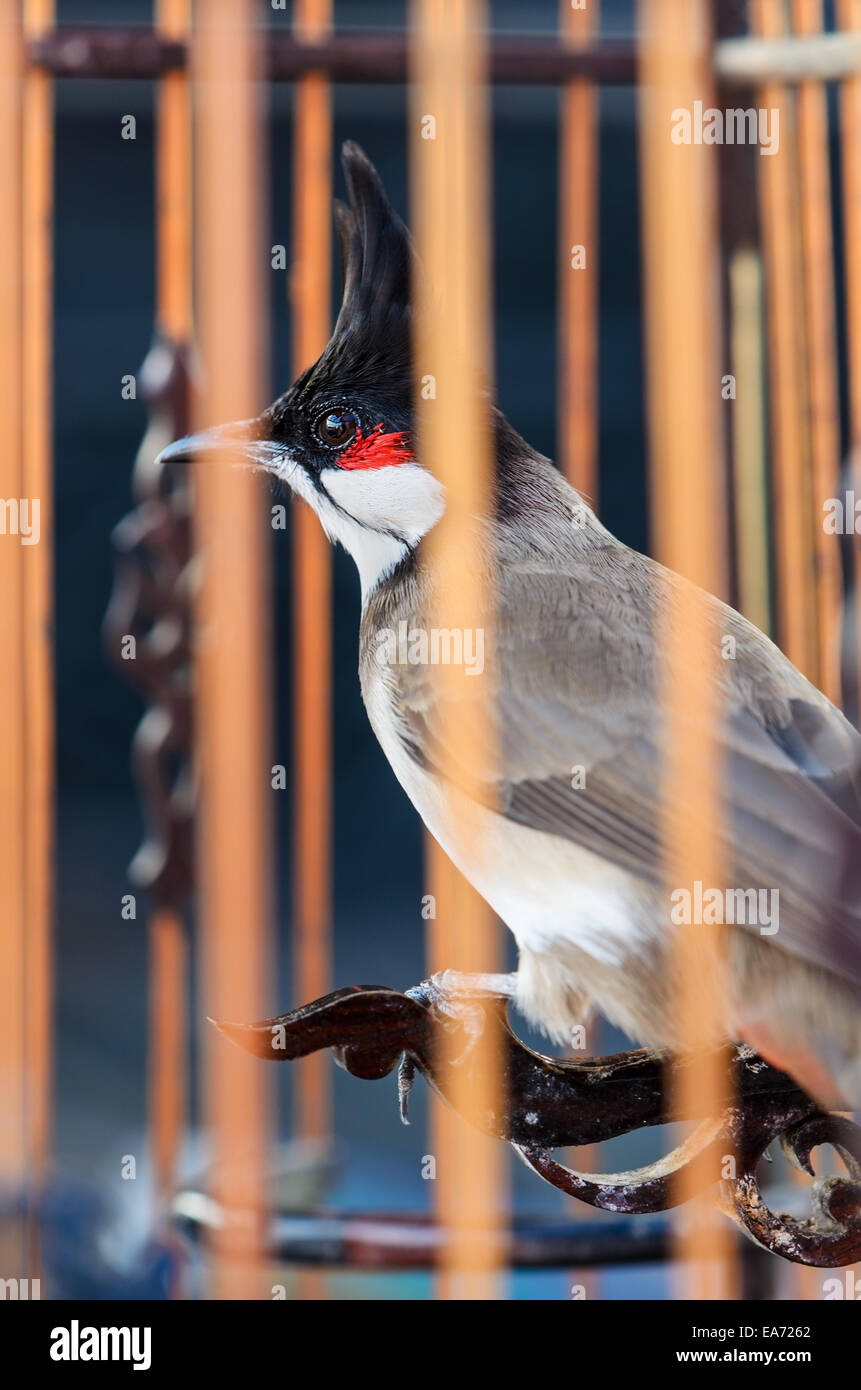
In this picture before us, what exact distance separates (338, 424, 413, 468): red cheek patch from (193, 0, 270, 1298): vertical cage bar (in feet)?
0.93

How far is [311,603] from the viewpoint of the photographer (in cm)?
134

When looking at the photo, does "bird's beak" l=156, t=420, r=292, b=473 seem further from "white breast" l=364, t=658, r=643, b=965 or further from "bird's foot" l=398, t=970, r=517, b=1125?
"bird's foot" l=398, t=970, r=517, b=1125

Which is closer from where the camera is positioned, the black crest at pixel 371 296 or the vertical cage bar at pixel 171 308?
the black crest at pixel 371 296

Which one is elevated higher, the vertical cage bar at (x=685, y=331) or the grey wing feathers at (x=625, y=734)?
the vertical cage bar at (x=685, y=331)

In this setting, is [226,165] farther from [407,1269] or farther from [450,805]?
[407,1269]

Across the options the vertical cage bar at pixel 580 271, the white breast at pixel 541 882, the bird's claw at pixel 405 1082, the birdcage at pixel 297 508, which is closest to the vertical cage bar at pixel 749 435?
the birdcage at pixel 297 508

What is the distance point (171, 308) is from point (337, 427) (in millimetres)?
475

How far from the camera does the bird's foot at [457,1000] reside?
0.72 metres

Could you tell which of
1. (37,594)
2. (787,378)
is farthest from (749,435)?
(37,594)

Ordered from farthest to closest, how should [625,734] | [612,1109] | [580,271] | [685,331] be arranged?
[580,271], [685,331], [625,734], [612,1109]

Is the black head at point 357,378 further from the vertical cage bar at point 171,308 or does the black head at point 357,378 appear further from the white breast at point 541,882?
the vertical cage bar at point 171,308

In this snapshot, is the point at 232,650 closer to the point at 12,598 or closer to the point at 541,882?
the point at 12,598

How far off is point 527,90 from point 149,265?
586 mm

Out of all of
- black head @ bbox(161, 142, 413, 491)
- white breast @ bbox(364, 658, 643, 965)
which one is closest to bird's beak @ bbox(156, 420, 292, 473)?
black head @ bbox(161, 142, 413, 491)
